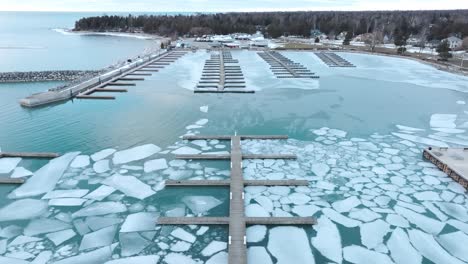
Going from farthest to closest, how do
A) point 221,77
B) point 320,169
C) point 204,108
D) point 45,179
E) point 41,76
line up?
point 41,76
point 221,77
point 204,108
point 320,169
point 45,179

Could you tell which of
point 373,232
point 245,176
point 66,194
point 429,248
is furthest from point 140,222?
point 429,248

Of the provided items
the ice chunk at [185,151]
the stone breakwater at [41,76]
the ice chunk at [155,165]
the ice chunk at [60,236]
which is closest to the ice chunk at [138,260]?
the ice chunk at [60,236]

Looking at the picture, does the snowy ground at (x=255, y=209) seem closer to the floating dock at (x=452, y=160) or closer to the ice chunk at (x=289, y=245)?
the ice chunk at (x=289, y=245)

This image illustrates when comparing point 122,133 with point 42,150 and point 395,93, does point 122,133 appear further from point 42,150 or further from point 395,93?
point 395,93

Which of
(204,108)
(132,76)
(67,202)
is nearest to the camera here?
(67,202)

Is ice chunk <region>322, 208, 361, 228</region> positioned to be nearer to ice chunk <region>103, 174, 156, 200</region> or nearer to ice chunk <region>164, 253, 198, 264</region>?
ice chunk <region>164, 253, 198, 264</region>

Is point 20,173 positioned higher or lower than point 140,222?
higher

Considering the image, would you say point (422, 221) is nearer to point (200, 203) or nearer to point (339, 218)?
point (339, 218)
